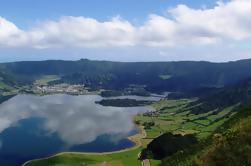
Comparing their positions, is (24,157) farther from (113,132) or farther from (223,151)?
(223,151)

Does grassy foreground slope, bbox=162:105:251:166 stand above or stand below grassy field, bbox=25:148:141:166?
above

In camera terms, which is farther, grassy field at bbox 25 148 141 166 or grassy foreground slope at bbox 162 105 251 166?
grassy field at bbox 25 148 141 166

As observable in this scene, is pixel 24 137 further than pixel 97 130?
No

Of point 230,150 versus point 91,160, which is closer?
point 230,150

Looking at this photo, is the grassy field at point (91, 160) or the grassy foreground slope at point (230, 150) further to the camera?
the grassy field at point (91, 160)

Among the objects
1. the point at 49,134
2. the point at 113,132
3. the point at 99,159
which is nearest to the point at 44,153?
the point at 99,159

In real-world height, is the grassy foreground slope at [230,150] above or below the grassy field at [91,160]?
above

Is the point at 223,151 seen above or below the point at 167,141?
above

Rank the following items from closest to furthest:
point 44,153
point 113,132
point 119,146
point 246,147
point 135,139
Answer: point 246,147
point 44,153
point 119,146
point 135,139
point 113,132

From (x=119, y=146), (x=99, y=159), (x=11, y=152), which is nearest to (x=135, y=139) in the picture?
(x=119, y=146)

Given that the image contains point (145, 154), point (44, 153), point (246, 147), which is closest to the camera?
point (246, 147)

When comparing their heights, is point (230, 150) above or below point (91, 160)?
above
